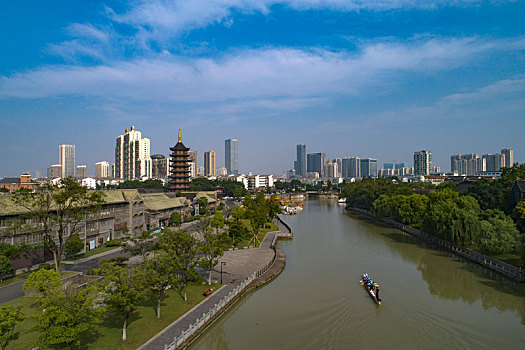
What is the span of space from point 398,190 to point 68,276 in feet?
213

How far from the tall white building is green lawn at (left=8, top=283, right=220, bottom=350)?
16249cm

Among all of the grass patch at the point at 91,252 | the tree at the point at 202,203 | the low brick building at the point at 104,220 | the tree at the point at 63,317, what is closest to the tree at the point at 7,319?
the tree at the point at 63,317

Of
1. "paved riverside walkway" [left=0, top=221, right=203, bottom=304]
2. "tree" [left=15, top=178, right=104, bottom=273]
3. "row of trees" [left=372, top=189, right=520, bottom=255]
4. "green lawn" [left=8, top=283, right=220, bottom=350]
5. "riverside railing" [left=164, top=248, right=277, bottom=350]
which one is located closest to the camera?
"green lawn" [left=8, top=283, right=220, bottom=350]

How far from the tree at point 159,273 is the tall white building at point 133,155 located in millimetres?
163830

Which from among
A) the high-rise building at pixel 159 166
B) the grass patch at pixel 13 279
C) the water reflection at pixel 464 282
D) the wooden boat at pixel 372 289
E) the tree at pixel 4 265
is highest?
the high-rise building at pixel 159 166

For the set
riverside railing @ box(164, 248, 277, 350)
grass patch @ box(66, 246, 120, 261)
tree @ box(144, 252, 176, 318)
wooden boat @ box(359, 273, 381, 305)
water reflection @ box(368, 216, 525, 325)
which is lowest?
water reflection @ box(368, 216, 525, 325)

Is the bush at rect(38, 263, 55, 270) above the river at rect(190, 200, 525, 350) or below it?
above

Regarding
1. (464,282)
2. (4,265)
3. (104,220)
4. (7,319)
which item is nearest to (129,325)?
(7,319)

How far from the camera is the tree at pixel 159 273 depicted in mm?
17875

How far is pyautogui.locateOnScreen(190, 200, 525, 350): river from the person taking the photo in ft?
59.7

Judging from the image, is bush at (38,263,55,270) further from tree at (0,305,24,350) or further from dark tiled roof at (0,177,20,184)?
dark tiled roof at (0,177,20,184)

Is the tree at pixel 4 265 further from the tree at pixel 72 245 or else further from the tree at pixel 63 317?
the tree at pixel 63 317

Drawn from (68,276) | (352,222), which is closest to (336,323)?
(68,276)

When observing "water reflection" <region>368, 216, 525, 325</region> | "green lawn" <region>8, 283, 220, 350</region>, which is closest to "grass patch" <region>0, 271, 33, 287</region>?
"green lawn" <region>8, 283, 220, 350</region>
